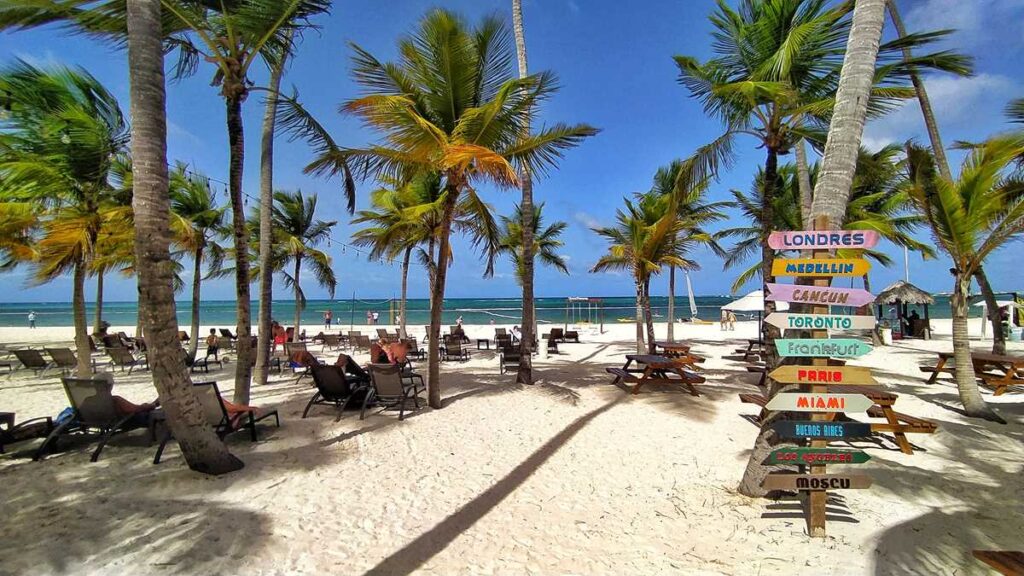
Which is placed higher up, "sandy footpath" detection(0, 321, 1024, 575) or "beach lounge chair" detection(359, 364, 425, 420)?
"beach lounge chair" detection(359, 364, 425, 420)

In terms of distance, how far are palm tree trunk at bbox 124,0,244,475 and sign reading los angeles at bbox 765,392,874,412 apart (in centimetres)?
491

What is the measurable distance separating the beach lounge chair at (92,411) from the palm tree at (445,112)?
354 centimetres

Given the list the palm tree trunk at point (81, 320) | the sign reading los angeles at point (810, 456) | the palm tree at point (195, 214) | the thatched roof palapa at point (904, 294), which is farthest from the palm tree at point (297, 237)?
the thatched roof palapa at point (904, 294)

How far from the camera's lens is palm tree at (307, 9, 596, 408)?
19.6 feet

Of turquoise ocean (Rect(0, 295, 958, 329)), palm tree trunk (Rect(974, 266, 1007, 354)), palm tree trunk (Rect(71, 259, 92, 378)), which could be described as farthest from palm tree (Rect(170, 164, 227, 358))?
palm tree trunk (Rect(974, 266, 1007, 354))

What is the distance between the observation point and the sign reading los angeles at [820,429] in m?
3.19

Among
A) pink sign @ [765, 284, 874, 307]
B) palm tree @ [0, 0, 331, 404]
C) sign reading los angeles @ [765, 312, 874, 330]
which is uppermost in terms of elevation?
palm tree @ [0, 0, 331, 404]

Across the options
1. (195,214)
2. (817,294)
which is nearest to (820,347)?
(817,294)

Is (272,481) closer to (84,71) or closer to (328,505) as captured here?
(328,505)

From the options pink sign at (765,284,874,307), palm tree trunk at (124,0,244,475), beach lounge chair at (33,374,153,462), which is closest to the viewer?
pink sign at (765,284,874,307)

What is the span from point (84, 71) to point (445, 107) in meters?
5.44

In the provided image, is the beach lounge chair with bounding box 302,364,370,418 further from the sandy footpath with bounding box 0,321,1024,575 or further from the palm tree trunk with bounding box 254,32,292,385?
the palm tree trunk with bounding box 254,32,292,385

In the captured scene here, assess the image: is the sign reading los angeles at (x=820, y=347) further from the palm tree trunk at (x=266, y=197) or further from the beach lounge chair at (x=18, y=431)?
the palm tree trunk at (x=266, y=197)

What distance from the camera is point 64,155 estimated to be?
6.59 m
